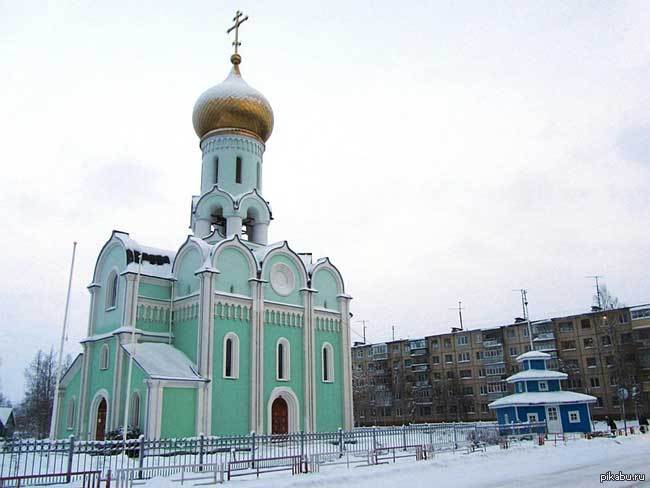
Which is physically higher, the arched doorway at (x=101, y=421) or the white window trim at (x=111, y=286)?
the white window trim at (x=111, y=286)

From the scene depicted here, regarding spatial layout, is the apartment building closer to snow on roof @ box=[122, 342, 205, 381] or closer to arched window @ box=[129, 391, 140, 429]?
snow on roof @ box=[122, 342, 205, 381]

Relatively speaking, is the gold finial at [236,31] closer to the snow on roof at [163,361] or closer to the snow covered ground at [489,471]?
the snow on roof at [163,361]

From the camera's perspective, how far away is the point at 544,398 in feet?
93.5

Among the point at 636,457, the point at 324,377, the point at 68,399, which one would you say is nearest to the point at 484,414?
the point at 324,377

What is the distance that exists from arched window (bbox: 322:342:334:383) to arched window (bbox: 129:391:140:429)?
894cm

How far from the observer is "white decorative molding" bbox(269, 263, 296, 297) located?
2575 centimetres

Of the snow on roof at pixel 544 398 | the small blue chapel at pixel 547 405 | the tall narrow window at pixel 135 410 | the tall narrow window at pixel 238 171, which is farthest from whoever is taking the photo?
the tall narrow window at pixel 238 171

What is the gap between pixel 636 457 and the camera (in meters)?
18.2

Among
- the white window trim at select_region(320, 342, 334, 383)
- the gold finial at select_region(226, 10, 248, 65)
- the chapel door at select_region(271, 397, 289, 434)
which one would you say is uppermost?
the gold finial at select_region(226, 10, 248, 65)

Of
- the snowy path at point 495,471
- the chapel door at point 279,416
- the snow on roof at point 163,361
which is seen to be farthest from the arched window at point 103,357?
the snowy path at point 495,471

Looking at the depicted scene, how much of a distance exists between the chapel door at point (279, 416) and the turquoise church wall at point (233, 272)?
195 inches

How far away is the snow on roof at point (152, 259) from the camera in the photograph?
24.6 meters

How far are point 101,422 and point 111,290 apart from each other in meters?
5.74

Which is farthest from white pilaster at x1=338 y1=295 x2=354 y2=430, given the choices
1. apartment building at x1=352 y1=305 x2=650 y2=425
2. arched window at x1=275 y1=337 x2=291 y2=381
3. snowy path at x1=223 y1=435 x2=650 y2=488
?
apartment building at x1=352 y1=305 x2=650 y2=425
